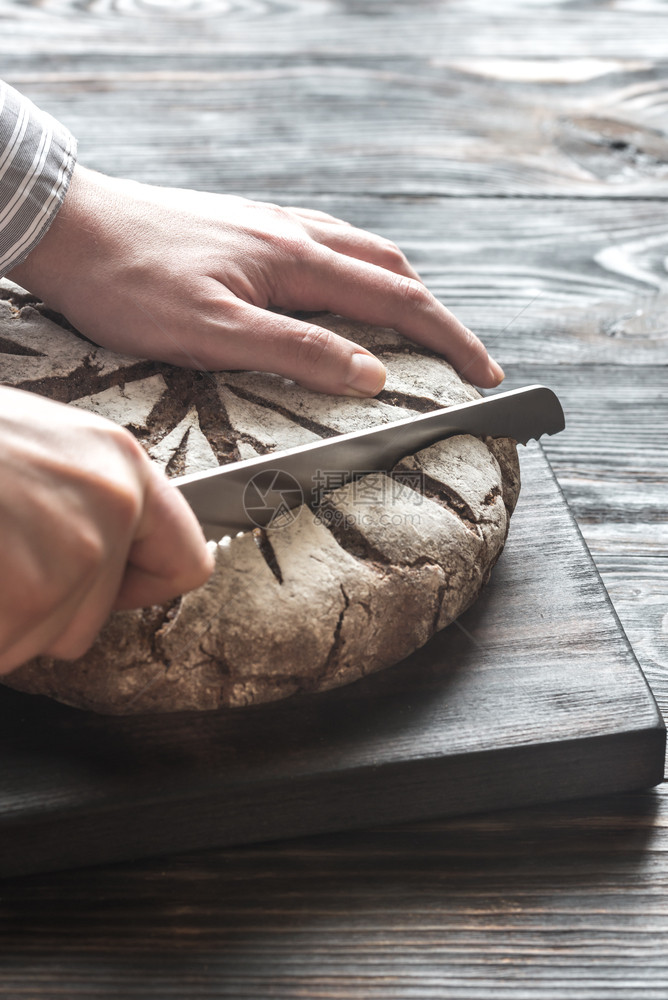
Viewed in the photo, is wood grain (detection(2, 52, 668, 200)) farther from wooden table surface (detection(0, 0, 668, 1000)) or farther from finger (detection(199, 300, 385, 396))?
finger (detection(199, 300, 385, 396))

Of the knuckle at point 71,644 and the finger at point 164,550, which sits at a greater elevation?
the finger at point 164,550

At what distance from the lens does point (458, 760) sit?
77 centimetres

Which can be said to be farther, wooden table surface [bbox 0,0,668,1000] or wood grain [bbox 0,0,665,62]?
wood grain [bbox 0,0,665,62]

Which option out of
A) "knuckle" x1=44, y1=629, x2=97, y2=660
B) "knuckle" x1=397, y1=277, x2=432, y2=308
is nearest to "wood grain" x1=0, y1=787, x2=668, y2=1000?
"knuckle" x1=44, y1=629, x2=97, y2=660

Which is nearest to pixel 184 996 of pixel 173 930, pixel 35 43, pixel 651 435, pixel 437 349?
pixel 173 930

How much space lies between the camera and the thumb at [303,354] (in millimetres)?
887

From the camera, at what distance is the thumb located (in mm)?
887

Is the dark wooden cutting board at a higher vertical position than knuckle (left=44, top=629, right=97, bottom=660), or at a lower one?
lower

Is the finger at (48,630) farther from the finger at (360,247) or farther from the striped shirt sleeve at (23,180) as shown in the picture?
the finger at (360,247)

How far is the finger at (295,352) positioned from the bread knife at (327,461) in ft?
0.23

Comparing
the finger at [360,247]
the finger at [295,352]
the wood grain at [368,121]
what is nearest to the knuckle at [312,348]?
the finger at [295,352]

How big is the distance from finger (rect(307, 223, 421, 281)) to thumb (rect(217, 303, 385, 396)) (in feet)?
0.70

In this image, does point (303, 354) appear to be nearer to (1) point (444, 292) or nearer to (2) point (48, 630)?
(2) point (48, 630)

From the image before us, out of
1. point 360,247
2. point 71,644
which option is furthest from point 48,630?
point 360,247
